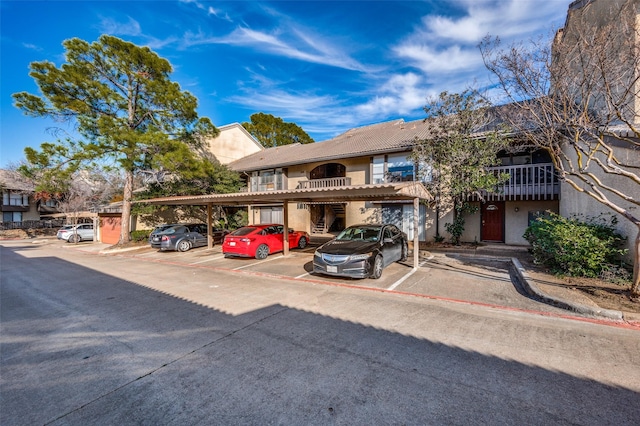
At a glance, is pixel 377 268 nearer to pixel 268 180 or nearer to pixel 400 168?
pixel 400 168

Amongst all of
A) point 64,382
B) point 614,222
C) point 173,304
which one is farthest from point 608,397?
point 173,304

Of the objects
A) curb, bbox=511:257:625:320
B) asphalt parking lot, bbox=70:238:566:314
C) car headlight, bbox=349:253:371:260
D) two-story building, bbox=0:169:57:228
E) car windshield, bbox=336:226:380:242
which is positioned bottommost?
asphalt parking lot, bbox=70:238:566:314

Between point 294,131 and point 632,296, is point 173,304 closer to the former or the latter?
point 632,296

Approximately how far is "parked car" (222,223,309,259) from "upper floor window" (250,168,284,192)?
892 centimetres

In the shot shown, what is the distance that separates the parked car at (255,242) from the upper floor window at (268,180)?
351 inches

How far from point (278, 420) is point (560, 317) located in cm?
534

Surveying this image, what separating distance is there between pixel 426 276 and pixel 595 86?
6.06 metres

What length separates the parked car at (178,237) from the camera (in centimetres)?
1452

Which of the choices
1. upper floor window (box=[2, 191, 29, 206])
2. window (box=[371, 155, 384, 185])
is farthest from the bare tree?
upper floor window (box=[2, 191, 29, 206])

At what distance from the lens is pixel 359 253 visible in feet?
25.2

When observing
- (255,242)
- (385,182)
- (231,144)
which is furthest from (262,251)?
(231,144)

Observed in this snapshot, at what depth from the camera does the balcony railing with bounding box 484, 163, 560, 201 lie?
1271cm

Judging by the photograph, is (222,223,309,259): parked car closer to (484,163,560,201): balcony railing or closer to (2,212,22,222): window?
(484,163,560,201): balcony railing

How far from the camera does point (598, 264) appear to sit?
670 centimetres
